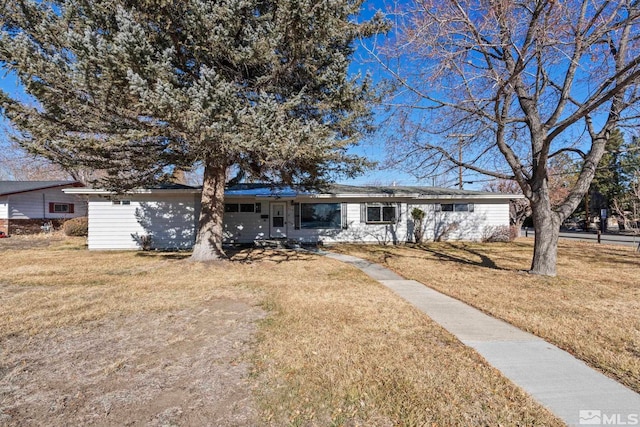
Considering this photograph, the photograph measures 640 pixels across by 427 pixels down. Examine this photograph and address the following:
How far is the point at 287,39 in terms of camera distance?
6.59 metres

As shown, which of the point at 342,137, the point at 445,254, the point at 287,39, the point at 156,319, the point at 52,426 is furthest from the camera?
the point at 445,254

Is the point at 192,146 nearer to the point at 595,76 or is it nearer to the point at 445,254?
the point at 595,76

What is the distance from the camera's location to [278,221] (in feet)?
48.0

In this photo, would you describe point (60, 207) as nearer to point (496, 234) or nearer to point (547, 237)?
point (547, 237)

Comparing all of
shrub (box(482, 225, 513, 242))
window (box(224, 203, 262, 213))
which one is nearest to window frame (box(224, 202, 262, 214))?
window (box(224, 203, 262, 213))

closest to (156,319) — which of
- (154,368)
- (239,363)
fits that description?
(154,368)

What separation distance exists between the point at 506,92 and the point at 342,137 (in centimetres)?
382

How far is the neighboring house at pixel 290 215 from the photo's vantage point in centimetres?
1312

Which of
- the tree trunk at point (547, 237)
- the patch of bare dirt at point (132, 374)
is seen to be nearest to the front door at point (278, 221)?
the tree trunk at point (547, 237)

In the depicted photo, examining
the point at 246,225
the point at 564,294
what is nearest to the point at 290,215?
the point at 246,225

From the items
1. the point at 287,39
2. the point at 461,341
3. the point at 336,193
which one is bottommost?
the point at 461,341

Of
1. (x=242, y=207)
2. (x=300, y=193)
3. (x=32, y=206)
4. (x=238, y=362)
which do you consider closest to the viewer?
(x=238, y=362)

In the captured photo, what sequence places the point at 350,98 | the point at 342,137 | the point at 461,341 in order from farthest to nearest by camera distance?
the point at 342,137 < the point at 350,98 < the point at 461,341

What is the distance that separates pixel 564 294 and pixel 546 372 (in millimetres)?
3915
